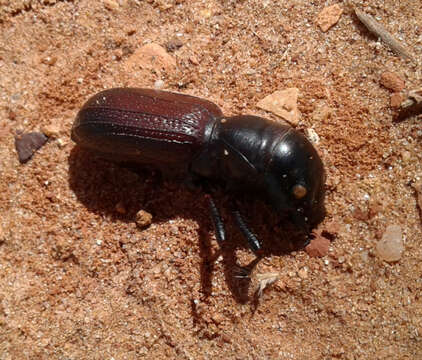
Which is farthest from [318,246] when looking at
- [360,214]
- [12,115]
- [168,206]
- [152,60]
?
[12,115]

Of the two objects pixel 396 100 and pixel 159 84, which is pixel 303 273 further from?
pixel 159 84

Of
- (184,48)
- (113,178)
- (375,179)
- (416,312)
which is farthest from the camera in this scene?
(184,48)

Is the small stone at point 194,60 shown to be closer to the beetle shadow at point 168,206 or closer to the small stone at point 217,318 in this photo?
the beetle shadow at point 168,206

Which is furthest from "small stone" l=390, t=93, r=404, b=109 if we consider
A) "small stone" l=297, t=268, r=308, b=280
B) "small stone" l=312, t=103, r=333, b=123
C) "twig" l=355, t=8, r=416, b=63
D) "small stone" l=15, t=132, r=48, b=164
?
"small stone" l=15, t=132, r=48, b=164

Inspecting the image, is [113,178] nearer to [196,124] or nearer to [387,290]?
[196,124]

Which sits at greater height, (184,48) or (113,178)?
(184,48)

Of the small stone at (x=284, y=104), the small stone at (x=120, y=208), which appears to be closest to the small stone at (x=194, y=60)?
the small stone at (x=284, y=104)

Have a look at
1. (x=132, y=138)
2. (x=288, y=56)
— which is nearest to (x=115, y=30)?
(x=132, y=138)
